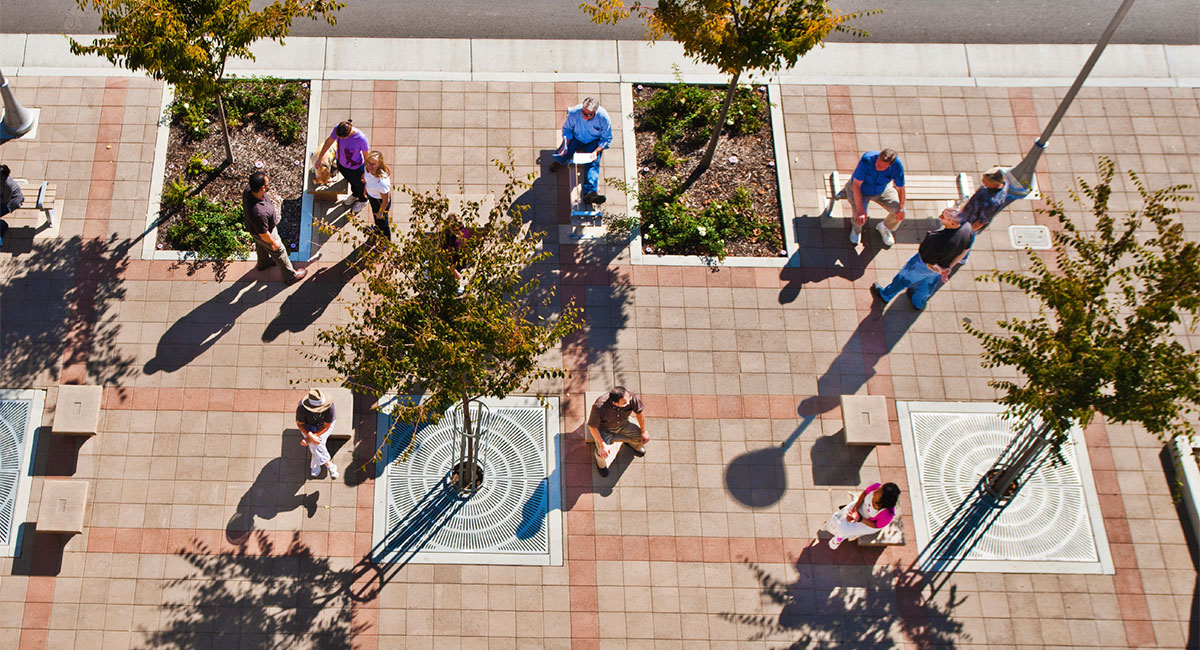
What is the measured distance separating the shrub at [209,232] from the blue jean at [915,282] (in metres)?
9.02

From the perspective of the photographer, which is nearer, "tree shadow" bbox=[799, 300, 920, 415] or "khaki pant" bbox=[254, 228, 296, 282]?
"khaki pant" bbox=[254, 228, 296, 282]

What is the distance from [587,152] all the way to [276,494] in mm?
6239

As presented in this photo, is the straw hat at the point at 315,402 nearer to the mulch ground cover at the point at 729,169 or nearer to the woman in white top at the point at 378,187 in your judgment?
the woman in white top at the point at 378,187

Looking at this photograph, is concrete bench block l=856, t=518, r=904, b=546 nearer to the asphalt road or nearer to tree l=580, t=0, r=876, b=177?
tree l=580, t=0, r=876, b=177

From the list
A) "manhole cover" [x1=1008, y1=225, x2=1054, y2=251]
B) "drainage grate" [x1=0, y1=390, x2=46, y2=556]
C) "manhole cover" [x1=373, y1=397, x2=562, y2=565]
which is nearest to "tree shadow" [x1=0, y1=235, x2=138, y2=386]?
"drainage grate" [x1=0, y1=390, x2=46, y2=556]

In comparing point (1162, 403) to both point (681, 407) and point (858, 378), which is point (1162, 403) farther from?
point (681, 407)

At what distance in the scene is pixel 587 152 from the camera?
1306 centimetres

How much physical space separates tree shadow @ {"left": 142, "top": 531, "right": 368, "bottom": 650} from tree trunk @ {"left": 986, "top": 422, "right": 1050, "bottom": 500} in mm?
8059

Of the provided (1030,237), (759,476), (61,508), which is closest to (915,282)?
(1030,237)

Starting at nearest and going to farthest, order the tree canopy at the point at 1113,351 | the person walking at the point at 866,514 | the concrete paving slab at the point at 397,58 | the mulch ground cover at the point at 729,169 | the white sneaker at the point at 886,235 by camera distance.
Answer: the tree canopy at the point at 1113,351 → the person walking at the point at 866,514 → the white sneaker at the point at 886,235 → the mulch ground cover at the point at 729,169 → the concrete paving slab at the point at 397,58

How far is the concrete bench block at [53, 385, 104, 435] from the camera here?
1133cm

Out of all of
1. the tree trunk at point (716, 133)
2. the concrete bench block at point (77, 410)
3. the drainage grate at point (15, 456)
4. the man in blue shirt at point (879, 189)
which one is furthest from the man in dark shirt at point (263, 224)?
the man in blue shirt at point (879, 189)

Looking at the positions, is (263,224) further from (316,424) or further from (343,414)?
(316,424)

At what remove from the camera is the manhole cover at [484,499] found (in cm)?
1123
